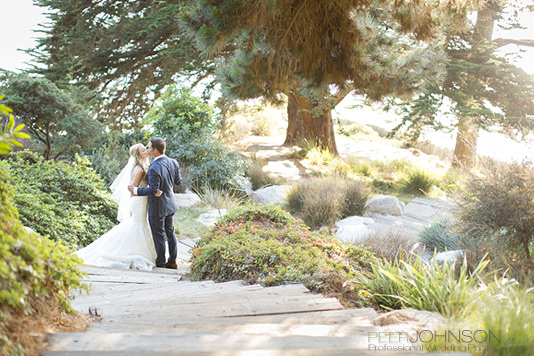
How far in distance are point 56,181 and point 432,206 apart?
8.46m

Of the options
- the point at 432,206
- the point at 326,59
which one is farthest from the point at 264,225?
the point at 432,206

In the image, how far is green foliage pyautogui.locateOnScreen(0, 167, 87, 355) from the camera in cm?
163

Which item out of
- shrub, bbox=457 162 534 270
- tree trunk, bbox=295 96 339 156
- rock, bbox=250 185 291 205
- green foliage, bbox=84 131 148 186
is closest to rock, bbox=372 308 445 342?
shrub, bbox=457 162 534 270

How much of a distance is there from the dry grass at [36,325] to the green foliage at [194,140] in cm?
941

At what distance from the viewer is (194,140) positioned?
12.2 m

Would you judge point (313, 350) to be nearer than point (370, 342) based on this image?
Yes

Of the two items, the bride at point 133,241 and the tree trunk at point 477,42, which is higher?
the tree trunk at point 477,42

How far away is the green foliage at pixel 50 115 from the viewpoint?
9.80m

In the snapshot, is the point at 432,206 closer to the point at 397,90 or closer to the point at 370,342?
the point at 397,90

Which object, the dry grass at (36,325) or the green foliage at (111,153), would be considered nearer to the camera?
the dry grass at (36,325)

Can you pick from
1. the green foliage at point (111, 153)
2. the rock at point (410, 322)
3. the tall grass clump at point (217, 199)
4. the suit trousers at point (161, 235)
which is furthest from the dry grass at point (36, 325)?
the tall grass clump at point (217, 199)

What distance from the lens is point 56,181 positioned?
735 centimetres

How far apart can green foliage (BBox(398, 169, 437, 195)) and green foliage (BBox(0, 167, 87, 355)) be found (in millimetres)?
12622

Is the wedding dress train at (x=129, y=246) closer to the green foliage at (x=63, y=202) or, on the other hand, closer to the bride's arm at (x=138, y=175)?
the bride's arm at (x=138, y=175)
